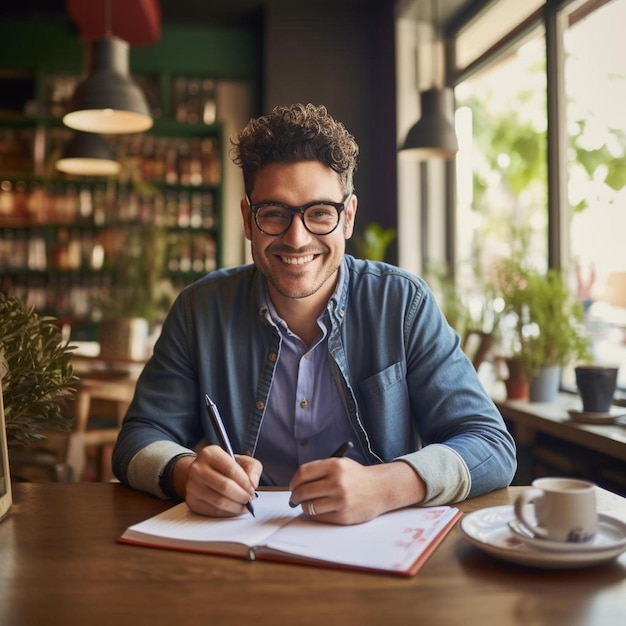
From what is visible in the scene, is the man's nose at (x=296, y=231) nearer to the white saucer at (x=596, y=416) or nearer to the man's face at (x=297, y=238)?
the man's face at (x=297, y=238)

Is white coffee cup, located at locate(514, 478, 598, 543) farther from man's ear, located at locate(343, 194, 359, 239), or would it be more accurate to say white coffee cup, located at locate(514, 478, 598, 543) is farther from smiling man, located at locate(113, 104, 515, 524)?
man's ear, located at locate(343, 194, 359, 239)

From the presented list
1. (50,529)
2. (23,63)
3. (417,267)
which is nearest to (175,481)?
(50,529)

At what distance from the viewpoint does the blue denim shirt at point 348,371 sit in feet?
5.18

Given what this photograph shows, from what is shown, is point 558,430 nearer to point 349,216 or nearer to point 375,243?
point 349,216

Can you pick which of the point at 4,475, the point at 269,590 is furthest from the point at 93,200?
the point at 269,590

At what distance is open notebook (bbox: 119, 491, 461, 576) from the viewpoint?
0.99 meters

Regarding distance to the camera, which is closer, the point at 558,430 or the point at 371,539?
the point at 371,539

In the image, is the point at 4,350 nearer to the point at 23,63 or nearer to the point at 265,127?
the point at 265,127

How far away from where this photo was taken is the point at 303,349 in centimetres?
168

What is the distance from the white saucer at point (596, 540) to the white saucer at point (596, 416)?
1.61 meters

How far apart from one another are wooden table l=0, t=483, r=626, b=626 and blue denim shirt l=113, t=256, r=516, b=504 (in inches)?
19.0

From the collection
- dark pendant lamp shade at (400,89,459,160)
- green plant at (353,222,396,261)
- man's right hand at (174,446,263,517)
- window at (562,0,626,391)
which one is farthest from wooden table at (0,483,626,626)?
green plant at (353,222,396,261)

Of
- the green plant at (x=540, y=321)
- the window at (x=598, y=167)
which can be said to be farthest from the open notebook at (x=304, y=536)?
the window at (x=598, y=167)

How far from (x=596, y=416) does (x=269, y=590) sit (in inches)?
77.6
